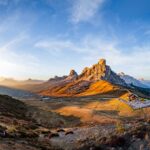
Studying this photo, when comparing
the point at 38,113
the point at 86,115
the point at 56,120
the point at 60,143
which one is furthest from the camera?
the point at 38,113

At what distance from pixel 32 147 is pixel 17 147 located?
1667 mm

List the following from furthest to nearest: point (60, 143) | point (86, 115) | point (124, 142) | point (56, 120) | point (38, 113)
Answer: point (38, 113), point (86, 115), point (56, 120), point (60, 143), point (124, 142)

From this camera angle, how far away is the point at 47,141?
1478 inches

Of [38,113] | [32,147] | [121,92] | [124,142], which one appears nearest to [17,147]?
[32,147]

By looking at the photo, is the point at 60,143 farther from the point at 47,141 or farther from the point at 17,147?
the point at 17,147

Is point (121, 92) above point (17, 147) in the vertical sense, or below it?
above

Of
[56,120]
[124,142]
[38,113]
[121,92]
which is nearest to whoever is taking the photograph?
[124,142]

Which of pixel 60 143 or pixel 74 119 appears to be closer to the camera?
pixel 60 143

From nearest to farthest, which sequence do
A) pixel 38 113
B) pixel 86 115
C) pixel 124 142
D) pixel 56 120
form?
pixel 124 142 → pixel 56 120 → pixel 86 115 → pixel 38 113

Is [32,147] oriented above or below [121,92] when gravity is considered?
below

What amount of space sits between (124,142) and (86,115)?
49052 millimetres

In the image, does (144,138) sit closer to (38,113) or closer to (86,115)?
(86,115)

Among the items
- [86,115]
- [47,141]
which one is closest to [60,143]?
[47,141]

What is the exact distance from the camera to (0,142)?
99.1 ft
